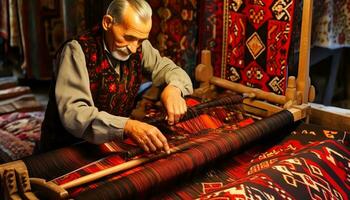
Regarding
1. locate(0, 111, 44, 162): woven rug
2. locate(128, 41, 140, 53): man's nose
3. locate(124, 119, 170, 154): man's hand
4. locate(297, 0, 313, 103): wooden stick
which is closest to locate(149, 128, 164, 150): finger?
locate(124, 119, 170, 154): man's hand

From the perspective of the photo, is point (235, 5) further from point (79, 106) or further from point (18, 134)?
point (18, 134)

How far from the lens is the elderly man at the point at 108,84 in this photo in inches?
48.6

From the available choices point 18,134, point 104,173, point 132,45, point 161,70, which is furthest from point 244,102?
point 18,134

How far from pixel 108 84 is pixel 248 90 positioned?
857 millimetres

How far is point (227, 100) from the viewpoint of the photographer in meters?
1.75

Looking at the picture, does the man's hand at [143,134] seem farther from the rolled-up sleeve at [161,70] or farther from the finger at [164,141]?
the rolled-up sleeve at [161,70]

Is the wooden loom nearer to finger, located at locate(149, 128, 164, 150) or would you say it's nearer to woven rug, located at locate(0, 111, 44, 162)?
finger, located at locate(149, 128, 164, 150)

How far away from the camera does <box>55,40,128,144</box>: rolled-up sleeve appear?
1229 mm

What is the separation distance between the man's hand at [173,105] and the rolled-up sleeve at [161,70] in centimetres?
12

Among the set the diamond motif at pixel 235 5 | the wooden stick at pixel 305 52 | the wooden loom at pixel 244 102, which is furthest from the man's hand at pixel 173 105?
the diamond motif at pixel 235 5

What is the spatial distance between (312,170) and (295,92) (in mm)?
612

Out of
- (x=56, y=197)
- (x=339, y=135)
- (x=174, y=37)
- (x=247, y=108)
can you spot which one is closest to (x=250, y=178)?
(x=56, y=197)

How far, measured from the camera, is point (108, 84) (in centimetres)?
145

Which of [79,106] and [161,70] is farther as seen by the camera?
[161,70]
